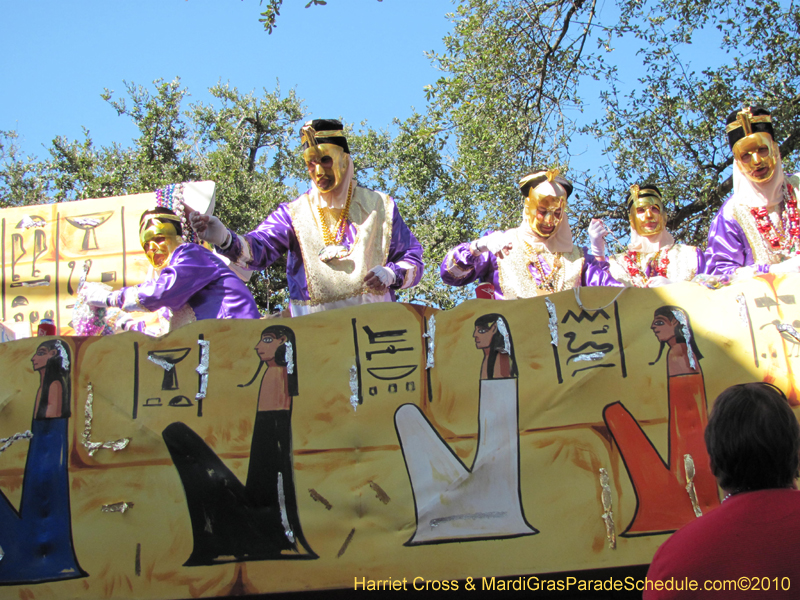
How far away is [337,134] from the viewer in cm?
464

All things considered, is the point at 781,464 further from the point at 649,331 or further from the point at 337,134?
the point at 337,134

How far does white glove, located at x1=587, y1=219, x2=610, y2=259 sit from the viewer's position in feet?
15.5

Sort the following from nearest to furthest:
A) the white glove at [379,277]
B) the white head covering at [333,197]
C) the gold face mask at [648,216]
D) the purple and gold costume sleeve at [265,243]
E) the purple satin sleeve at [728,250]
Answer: the white glove at [379,277] → the purple and gold costume sleeve at [265,243] → the purple satin sleeve at [728,250] → the white head covering at [333,197] → the gold face mask at [648,216]

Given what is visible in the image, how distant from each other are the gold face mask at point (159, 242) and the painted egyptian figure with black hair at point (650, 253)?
9.84 ft

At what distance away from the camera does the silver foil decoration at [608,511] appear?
2959mm

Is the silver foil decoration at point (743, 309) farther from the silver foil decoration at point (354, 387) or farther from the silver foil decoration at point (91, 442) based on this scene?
the silver foil decoration at point (91, 442)

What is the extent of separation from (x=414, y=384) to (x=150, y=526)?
4.01 feet

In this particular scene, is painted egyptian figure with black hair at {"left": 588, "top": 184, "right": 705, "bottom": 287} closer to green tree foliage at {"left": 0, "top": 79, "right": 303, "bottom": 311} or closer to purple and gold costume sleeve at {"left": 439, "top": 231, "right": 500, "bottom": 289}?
purple and gold costume sleeve at {"left": 439, "top": 231, "right": 500, "bottom": 289}

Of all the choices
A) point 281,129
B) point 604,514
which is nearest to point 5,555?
point 604,514

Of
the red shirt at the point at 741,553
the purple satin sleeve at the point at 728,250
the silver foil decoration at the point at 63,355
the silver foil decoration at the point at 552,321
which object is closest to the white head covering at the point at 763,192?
the purple satin sleeve at the point at 728,250

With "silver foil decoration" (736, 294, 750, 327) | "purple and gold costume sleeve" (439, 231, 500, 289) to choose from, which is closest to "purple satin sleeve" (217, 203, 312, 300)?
"purple and gold costume sleeve" (439, 231, 500, 289)

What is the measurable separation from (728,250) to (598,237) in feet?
2.47

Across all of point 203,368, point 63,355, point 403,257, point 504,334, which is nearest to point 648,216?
point 403,257

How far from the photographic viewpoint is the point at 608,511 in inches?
118
